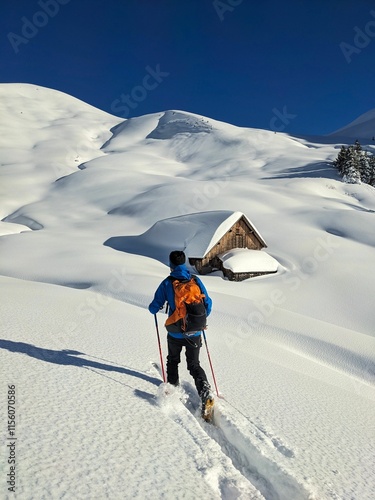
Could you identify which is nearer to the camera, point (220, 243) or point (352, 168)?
point (220, 243)

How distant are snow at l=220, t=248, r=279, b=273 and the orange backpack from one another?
692 inches

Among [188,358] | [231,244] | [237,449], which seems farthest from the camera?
[231,244]

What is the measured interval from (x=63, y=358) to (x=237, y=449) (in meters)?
2.98

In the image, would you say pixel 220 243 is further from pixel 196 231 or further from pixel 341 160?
pixel 341 160

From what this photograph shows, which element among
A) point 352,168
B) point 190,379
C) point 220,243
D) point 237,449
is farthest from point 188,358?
point 352,168

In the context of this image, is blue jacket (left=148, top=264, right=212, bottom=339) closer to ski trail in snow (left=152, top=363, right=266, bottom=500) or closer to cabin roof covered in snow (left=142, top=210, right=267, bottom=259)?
ski trail in snow (left=152, top=363, right=266, bottom=500)

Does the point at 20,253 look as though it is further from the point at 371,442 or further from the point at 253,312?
the point at 371,442

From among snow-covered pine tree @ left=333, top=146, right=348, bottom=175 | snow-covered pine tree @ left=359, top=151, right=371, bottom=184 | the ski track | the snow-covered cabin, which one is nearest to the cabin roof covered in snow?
the snow-covered cabin

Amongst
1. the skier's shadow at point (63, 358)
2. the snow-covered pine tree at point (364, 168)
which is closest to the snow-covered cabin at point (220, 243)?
the skier's shadow at point (63, 358)

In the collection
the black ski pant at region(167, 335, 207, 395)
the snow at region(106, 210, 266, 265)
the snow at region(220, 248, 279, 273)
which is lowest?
the snow at region(220, 248, 279, 273)

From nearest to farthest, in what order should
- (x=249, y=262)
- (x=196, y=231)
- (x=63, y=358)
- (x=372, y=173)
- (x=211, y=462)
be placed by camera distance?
(x=211, y=462), (x=63, y=358), (x=249, y=262), (x=196, y=231), (x=372, y=173)

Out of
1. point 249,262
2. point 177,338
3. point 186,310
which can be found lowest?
point 249,262

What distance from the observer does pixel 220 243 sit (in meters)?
25.3

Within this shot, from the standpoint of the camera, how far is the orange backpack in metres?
4.78
